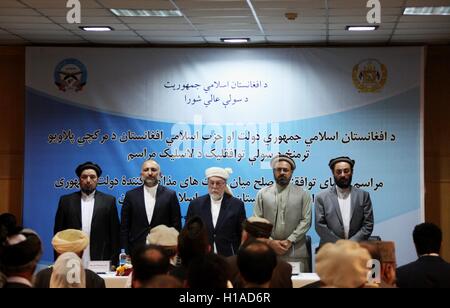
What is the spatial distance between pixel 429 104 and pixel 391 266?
5679 millimetres

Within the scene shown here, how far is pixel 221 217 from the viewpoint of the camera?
273 inches

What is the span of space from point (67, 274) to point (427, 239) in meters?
2.30

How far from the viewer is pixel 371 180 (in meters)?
8.66

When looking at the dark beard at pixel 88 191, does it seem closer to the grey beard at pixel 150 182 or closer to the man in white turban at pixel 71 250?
the grey beard at pixel 150 182

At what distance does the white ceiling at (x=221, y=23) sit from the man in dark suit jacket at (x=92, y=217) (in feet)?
5.77

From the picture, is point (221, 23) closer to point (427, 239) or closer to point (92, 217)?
point (92, 217)

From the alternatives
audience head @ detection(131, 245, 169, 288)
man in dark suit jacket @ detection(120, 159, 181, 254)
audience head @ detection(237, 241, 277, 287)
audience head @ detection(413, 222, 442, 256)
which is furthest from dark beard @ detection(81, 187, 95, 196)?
audience head @ detection(237, 241, 277, 287)

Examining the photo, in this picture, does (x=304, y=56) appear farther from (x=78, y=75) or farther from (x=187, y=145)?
(x=78, y=75)

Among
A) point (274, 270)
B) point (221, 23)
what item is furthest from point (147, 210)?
point (274, 270)

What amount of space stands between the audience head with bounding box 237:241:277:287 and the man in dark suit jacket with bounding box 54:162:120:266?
369 centimetres

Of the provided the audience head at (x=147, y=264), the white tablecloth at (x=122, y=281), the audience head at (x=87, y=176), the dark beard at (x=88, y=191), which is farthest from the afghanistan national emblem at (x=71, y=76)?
the audience head at (x=147, y=264)

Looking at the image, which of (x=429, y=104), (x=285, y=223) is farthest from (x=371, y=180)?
(x=285, y=223)

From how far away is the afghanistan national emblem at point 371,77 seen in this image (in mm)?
8758
